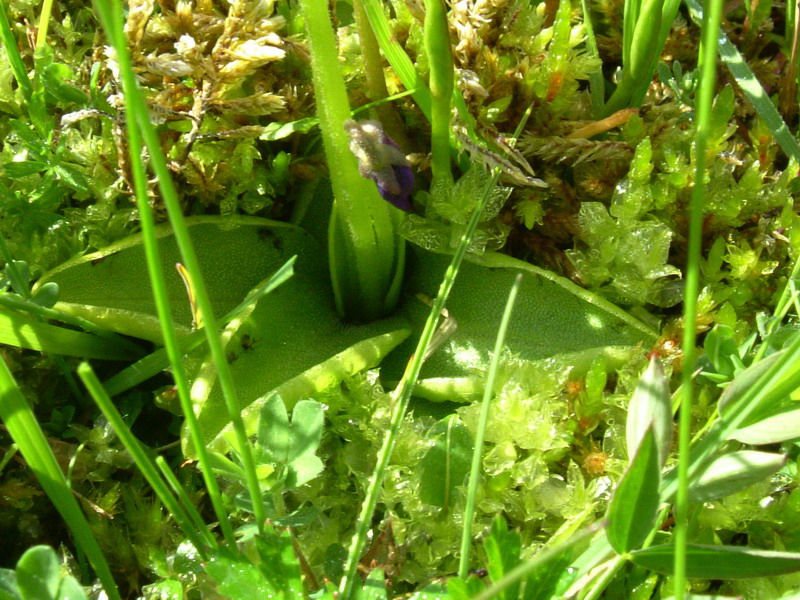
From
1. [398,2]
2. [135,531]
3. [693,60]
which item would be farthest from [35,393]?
[693,60]

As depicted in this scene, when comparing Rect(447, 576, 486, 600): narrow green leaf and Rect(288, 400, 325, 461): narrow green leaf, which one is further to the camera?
Rect(288, 400, 325, 461): narrow green leaf

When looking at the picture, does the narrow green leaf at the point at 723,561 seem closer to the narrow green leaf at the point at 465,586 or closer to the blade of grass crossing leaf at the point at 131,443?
the narrow green leaf at the point at 465,586

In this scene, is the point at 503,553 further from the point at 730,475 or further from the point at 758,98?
the point at 758,98

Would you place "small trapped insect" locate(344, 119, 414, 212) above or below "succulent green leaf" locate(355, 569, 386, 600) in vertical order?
above

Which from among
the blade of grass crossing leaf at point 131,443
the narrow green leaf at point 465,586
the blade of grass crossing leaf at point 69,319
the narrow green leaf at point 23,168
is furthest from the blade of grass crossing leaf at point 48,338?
the narrow green leaf at point 465,586

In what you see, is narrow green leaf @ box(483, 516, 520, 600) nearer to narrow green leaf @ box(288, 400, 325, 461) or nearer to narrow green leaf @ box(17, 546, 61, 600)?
narrow green leaf @ box(288, 400, 325, 461)

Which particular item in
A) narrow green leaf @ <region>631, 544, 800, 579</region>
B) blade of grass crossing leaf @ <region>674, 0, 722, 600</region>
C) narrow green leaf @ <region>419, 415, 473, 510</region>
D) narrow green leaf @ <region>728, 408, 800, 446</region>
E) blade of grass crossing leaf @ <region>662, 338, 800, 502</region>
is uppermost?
blade of grass crossing leaf @ <region>674, 0, 722, 600</region>

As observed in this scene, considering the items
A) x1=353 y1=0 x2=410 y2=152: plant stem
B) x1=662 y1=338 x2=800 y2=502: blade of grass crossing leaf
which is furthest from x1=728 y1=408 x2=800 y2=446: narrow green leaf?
x1=353 y1=0 x2=410 y2=152: plant stem
